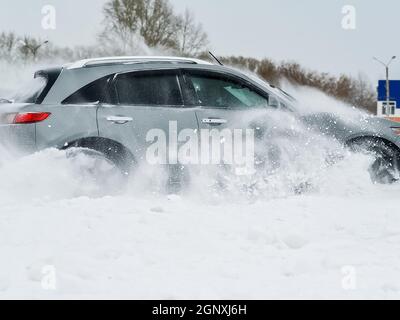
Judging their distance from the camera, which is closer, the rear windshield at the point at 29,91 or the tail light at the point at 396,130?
the rear windshield at the point at 29,91

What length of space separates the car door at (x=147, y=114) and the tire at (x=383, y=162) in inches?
82.8

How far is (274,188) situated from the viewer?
6.08 m

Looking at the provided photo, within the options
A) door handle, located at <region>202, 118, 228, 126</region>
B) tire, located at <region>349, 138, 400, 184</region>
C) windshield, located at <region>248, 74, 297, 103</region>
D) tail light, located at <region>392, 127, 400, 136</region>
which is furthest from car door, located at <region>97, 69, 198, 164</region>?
tail light, located at <region>392, 127, 400, 136</region>

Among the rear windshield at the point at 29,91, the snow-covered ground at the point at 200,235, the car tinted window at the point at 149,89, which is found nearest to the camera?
the snow-covered ground at the point at 200,235

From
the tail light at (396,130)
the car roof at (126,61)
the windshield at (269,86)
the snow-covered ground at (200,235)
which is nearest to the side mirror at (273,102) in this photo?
the windshield at (269,86)

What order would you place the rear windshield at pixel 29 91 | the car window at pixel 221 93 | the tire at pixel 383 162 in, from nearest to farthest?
the rear windshield at pixel 29 91 < the car window at pixel 221 93 < the tire at pixel 383 162

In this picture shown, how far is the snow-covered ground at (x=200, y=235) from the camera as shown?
3211mm

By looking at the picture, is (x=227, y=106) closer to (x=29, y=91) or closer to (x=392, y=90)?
(x=29, y=91)

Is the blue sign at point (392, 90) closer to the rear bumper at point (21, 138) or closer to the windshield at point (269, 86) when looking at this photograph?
the windshield at point (269, 86)

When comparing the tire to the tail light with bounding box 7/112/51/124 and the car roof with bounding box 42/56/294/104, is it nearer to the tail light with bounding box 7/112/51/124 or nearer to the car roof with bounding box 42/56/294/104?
the car roof with bounding box 42/56/294/104

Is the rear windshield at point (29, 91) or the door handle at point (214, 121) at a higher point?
the rear windshield at point (29, 91)

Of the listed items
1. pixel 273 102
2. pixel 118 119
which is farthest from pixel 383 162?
pixel 118 119

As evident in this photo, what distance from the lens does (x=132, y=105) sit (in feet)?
19.3
